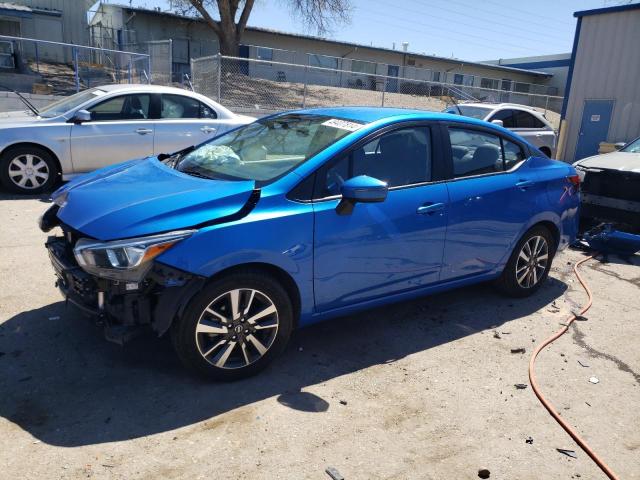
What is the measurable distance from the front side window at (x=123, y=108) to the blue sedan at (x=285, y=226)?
4.09 meters

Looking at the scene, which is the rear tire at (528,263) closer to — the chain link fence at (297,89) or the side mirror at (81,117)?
the side mirror at (81,117)

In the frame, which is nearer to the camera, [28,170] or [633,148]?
[28,170]

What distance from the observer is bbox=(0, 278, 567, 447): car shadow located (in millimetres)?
2879

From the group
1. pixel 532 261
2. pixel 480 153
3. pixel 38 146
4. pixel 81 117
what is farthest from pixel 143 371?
pixel 38 146

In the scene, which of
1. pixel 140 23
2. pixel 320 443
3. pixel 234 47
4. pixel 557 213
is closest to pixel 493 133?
pixel 557 213

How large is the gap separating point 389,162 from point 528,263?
76.4 inches

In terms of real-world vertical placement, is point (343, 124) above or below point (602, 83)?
below

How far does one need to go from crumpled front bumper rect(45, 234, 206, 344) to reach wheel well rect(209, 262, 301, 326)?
190 mm

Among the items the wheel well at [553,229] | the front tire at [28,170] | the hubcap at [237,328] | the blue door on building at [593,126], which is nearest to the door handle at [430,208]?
the hubcap at [237,328]

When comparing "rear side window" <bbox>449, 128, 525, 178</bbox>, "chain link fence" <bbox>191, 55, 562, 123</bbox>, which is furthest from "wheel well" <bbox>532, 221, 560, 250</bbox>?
"chain link fence" <bbox>191, 55, 562, 123</bbox>

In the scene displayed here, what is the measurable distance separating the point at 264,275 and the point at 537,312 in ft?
9.26

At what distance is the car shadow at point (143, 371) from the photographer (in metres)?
2.88

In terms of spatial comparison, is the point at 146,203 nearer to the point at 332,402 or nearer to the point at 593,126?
the point at 332,402

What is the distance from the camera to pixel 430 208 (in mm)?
3881
